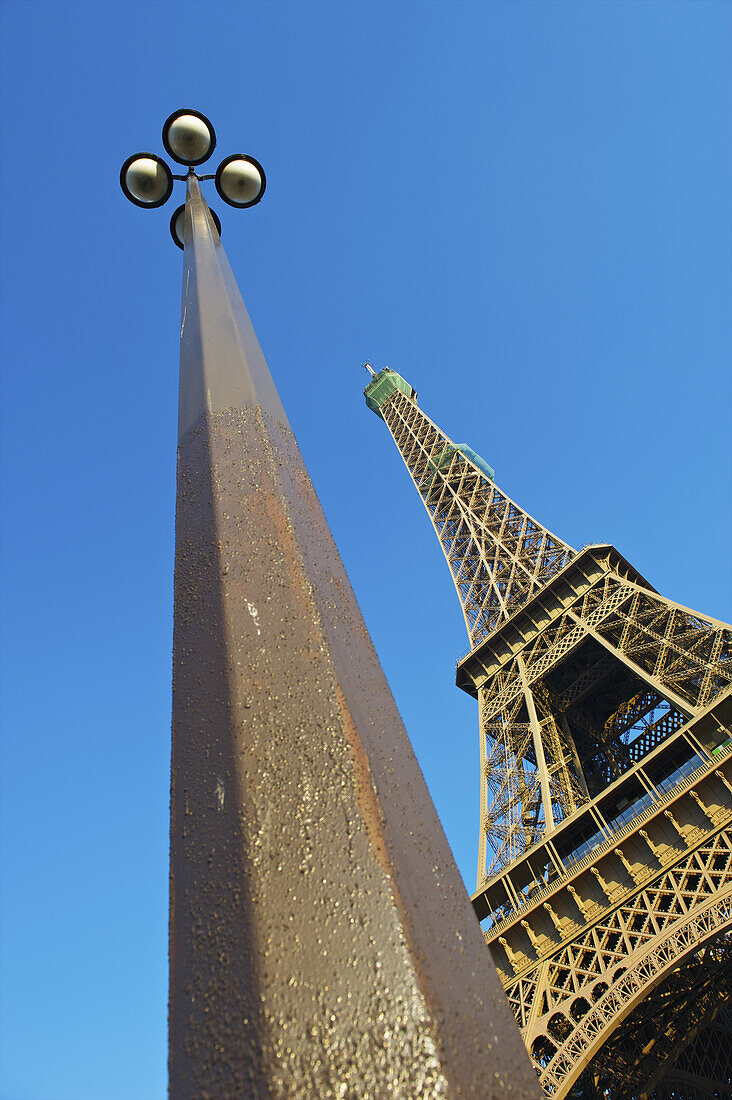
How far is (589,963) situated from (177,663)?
61.5 feet

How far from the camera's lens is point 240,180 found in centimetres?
471

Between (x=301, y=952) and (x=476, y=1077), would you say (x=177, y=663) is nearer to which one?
(x=301, y=952)

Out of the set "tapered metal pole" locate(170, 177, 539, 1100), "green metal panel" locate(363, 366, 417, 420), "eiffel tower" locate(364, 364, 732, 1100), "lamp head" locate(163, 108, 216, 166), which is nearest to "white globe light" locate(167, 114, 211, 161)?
"lamp head" locate(163, 108, 216, 166)

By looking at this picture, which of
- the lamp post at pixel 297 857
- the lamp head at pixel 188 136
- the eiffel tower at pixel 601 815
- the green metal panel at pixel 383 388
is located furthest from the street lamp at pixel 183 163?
the green metal panel at pixel 383 388

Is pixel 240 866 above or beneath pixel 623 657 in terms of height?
beneath

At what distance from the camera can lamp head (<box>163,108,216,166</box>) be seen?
14.2ft

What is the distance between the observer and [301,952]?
1.20 metres

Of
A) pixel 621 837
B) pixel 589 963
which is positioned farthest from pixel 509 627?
pixel 589 963

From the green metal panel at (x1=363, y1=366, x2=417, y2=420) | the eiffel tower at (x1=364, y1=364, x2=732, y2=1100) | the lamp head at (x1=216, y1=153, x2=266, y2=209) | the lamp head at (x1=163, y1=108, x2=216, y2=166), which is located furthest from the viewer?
the green metal panel at (x1=363, y1=366, x2=417, y2=420)

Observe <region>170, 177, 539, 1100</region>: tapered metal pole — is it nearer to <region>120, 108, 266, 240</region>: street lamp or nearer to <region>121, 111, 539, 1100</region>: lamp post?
<region>121, 111, 539, 1100</region>: lamp post

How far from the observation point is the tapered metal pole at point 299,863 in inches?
43.0

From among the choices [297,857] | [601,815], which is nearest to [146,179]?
[297,857]

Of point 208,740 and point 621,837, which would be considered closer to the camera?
point 208,740

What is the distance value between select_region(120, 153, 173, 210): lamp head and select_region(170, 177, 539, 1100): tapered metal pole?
3.19m
